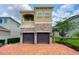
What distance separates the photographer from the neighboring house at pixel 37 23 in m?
6.24

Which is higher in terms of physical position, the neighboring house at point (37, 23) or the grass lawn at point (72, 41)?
the neighboring house at point (37, 23)

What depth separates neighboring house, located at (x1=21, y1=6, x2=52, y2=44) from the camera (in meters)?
6.24

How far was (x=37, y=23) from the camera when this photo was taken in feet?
20.6

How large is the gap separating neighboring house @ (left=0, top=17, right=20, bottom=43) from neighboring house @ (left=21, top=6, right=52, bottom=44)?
11cm

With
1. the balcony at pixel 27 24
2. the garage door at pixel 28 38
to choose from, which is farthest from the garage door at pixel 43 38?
the balcony at pixel 27 24

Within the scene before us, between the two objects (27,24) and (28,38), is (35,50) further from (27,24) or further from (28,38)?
(27,24)

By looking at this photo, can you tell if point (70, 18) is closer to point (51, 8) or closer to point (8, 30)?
point (51, 8)

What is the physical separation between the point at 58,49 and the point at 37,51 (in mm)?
398

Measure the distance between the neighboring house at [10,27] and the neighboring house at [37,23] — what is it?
0.37ft

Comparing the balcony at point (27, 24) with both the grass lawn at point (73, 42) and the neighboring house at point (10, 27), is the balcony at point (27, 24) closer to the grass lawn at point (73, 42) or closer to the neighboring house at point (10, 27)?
the neighboring house at point (10, 27)

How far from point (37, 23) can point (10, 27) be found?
0.51m

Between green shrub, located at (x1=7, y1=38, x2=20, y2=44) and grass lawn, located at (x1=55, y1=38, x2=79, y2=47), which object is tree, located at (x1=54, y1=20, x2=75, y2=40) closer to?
grass lawn, located at (x1=55, y1=38, x2=79, y2=47)

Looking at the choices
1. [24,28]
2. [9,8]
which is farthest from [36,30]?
[9,8]
